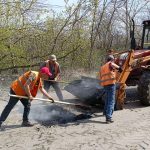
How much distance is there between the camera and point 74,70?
738 inches

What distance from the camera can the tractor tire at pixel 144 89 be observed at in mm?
10344

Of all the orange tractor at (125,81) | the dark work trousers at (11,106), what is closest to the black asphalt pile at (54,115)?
the dark work trousers at (11,106)

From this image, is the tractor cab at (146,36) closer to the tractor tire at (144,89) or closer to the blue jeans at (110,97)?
the tractor tire at (144,89)

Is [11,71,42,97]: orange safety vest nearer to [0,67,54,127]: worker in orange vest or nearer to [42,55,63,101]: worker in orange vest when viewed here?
[0,67,54,127]: worker in orange vest

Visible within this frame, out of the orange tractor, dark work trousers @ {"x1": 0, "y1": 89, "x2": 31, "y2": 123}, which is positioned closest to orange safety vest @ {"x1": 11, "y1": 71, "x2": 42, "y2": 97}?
dark work trousers @ {"x1": 0, "y1": 89, "x2": 31, "y2": 123}

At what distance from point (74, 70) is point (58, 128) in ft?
34.6

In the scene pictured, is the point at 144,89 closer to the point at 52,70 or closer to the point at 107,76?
the point at 107,76

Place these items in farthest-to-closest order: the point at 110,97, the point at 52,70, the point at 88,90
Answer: the point at 52,70 → the point at 88,90 → the point at 110,97

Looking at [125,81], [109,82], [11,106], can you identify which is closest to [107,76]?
[109,82]

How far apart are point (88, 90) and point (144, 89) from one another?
1617 millimetres

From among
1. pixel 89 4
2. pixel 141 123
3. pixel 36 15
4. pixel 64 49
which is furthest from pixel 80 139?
pixel 89 4

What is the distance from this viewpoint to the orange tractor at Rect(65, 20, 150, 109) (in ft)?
32.7

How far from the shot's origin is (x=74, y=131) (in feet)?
26.2

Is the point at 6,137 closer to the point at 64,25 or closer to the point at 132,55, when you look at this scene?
the point at 132,55
